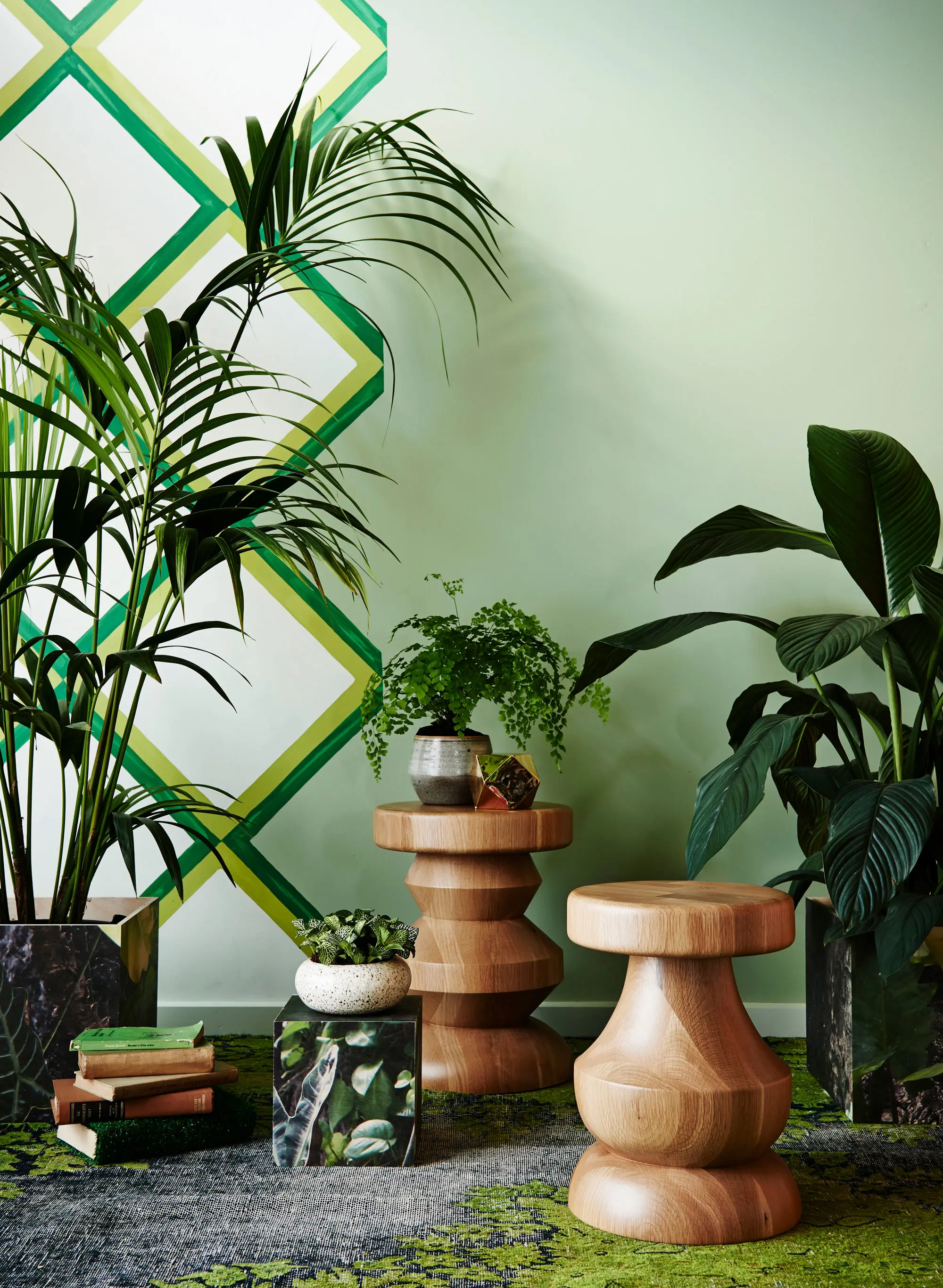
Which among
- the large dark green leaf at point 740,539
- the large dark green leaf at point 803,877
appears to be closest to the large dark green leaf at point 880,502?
the large dark green leaf at point 740,539

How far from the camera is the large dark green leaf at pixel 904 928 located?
154cm

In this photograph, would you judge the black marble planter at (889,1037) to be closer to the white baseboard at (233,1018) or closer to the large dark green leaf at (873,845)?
the large dark green leaf at (873,845)

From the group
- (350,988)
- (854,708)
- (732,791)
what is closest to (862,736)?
(854,708)

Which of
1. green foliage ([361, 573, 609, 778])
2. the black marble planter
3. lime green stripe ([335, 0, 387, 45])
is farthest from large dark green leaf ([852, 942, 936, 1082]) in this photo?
lime green stripe ([335, 0, 387, 45])

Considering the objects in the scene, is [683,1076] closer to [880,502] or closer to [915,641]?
[915,641]

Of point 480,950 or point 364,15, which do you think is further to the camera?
point 364,15

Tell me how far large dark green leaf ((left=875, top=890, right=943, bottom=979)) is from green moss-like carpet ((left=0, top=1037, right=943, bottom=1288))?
0.31m

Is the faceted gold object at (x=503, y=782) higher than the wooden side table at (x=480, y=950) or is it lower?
higher

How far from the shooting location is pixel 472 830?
190 cm

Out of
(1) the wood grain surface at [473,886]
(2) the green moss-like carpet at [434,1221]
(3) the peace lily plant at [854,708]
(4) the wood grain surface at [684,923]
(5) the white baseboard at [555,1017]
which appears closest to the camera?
(2) the green moss-like carpet at [434,1221]

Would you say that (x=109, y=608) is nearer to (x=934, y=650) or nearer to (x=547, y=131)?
(x=547, y=131)

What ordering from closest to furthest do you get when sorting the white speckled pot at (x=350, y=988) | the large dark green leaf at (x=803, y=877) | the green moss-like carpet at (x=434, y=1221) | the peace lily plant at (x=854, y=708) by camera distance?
the green moss-like carpet at (x=434, y=1221), the peace lily plant at (x=854, y=708), the white speckled pot at (x=350, y=988), the large dark green leaf at (x=803, y=877)

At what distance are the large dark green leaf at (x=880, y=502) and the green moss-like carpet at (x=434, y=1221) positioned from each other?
0.87 meters

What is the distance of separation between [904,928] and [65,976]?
1.31 meters
